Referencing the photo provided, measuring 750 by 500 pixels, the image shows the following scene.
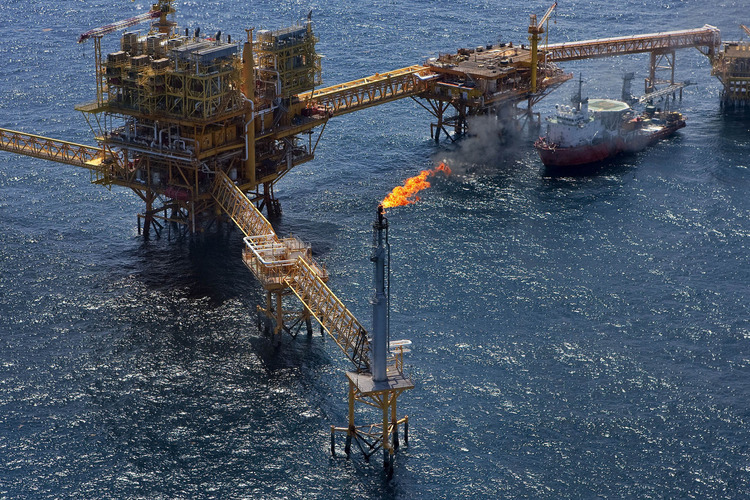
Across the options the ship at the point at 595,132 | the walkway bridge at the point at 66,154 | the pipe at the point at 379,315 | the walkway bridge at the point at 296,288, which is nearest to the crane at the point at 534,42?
the ship at the point at 595,132

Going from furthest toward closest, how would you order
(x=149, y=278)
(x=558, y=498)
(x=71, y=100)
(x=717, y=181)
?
(x=71, y=100) → (x=717, y=181) → (x=149, y=278) → (x=558, y=498)

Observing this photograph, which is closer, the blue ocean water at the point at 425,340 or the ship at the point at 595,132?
the blue ocean water at the point at 425,340

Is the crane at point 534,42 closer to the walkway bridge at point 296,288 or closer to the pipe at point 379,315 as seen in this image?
the walkway bridge at point 296,288

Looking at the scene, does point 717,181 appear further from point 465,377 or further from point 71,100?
point 71,100

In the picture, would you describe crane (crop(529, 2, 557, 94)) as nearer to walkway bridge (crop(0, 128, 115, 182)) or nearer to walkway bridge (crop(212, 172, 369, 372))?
walkway bridge (crop(212, 172, 369, 372))

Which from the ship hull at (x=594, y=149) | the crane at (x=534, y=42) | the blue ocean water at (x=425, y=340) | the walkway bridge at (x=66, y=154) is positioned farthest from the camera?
the crane at (x=534, y=42)

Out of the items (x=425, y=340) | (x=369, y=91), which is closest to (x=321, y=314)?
(x=425, y=340)

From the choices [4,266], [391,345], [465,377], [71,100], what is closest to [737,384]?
[465,377]
